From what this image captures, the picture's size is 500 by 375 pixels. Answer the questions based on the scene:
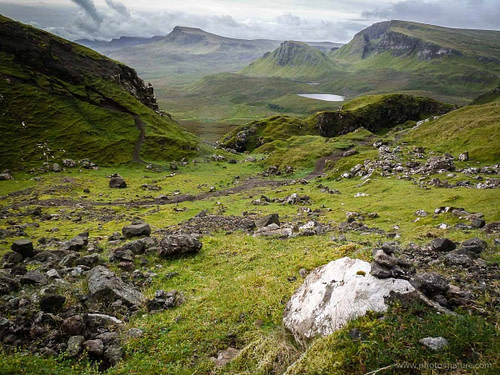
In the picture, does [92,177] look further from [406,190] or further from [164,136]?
[406,190]

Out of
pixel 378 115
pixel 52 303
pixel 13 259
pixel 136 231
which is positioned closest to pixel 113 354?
pixel 52 303

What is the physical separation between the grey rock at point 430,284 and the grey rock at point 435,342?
8.20 ft

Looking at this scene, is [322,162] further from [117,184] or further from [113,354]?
[113,354]

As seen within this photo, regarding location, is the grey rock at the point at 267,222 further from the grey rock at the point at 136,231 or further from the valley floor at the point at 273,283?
the grey rock at the point at 136,231

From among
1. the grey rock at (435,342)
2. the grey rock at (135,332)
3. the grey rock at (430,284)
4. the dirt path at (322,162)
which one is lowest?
the dirt path at (322,162)

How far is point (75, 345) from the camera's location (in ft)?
37.9

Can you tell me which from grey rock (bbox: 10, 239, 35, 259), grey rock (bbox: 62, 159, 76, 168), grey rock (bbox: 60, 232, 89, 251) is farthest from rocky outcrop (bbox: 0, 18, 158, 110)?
grey rock (bbox: 10, 239, 35, 259)

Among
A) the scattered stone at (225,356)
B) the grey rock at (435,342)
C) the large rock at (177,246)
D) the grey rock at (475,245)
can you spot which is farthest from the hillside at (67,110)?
the grey rock at (435,342)

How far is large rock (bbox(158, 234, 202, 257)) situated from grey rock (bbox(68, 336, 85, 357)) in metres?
10.2

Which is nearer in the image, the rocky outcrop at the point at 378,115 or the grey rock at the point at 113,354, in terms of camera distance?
the grey rock at the point at 113,354

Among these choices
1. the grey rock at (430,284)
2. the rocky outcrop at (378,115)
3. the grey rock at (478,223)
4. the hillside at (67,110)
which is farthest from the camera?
the rocky outcrop at (378,115)

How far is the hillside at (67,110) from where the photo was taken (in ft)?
302

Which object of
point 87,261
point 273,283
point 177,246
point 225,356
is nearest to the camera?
point 225,356

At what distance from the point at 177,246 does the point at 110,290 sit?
716cm
